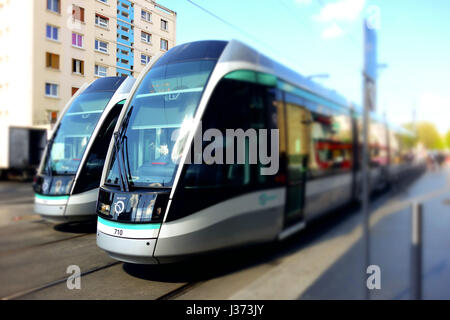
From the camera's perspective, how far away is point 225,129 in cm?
238

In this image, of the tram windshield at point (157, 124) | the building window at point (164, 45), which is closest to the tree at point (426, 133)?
the tram windshield at point (157, 124)

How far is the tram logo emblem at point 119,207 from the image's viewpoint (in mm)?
1447

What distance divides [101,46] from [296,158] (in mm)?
3437

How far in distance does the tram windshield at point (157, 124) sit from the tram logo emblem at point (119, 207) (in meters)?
0.11

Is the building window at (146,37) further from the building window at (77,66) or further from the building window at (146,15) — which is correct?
the building window at (77,66)

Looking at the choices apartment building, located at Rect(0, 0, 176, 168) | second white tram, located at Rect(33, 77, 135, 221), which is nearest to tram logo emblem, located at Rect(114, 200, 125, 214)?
second white tram, located at Rect(33, 77, 135, 221)

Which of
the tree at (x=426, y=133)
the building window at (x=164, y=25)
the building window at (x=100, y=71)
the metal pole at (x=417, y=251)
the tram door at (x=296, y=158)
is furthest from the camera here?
the tree at (x=426, y=133)

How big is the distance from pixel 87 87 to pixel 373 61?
3.10 meters

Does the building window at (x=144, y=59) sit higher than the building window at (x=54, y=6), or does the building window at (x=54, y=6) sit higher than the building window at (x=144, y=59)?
the building window at (x=54, y=6)

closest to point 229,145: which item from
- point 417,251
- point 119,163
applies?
point 119,163

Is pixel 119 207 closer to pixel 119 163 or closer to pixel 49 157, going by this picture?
pixel 119 163

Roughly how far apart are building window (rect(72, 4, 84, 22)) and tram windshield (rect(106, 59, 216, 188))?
0.33m

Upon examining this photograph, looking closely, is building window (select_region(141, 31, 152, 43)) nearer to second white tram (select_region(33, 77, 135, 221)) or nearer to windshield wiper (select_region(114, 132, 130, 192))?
second white tram (select_region(33, 77, 135, 221))

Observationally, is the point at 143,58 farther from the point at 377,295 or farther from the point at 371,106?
the point at 371,106
